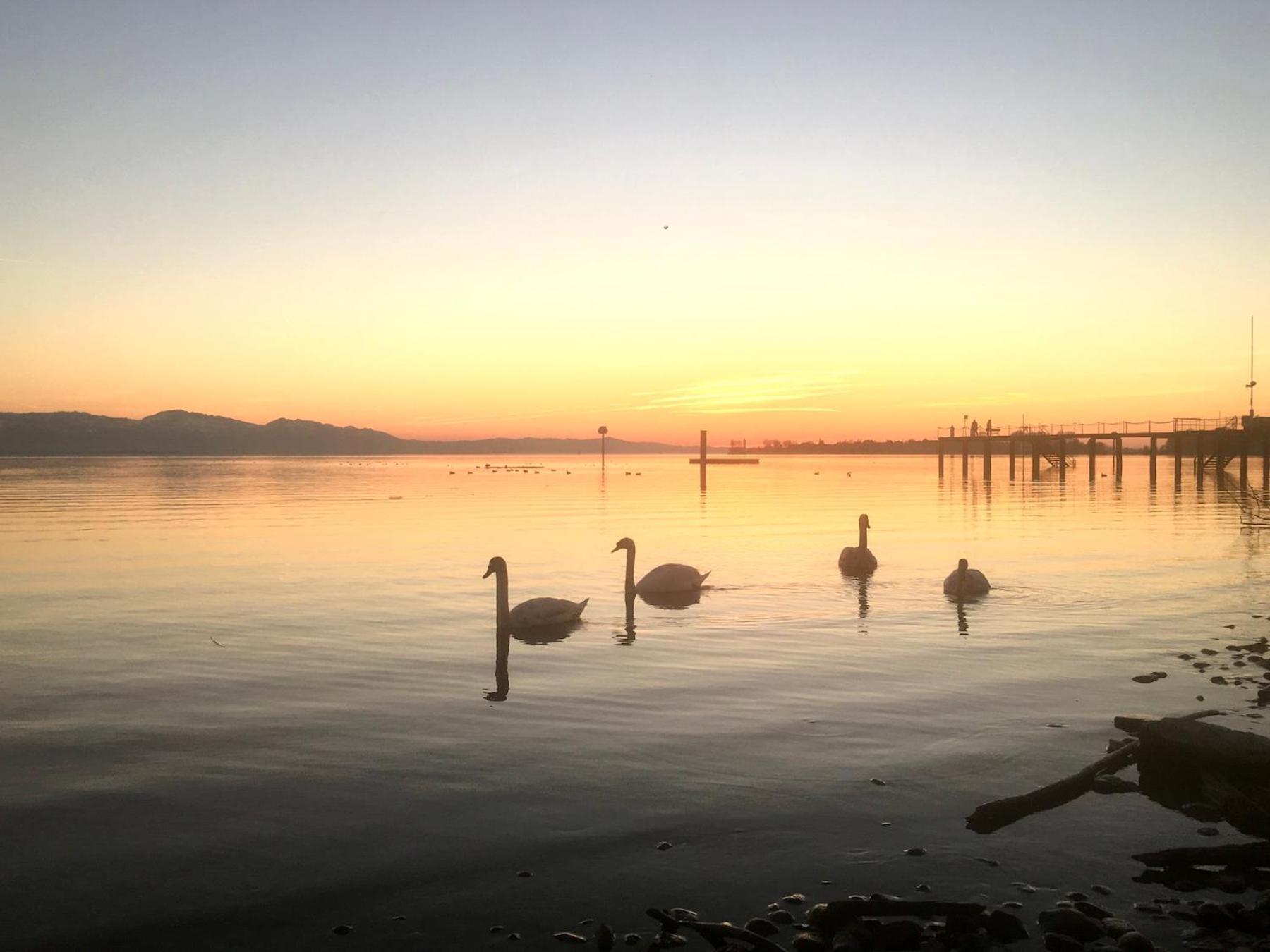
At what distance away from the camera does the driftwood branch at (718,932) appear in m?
6.34

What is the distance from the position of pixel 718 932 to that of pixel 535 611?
13.1 m

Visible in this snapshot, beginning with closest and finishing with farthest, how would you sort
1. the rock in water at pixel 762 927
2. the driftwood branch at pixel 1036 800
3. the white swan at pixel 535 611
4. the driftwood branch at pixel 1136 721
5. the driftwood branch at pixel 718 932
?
1. the driftwood branch at pixel 718 932
2. the rock in water at pixel 762 927
3. the driftwood branch at pixel 1036 800
4. the driftwood branch at pixel 1136 721
5. the white swan at pixel 535 611

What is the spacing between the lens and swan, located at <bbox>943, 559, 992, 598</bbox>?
75.5 feet

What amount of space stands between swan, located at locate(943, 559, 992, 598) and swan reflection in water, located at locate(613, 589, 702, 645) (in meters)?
6.11

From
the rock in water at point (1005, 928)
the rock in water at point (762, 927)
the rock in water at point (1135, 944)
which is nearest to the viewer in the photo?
the rock in water at point (1135, 944)

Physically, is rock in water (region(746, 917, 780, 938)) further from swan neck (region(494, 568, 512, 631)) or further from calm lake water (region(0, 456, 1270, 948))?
swan neck (region(494, 568, 512, 631))

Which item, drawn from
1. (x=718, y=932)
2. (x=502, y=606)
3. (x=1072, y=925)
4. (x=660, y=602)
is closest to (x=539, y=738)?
(x=718, y=932)

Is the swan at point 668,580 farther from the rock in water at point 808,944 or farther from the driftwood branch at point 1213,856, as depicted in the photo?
the rock in water at point 808,944

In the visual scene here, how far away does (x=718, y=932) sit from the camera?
263 inches

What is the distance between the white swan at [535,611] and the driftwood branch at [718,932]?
37.1ft

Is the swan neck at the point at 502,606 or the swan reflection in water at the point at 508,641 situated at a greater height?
the swan neck at the point at 502,606

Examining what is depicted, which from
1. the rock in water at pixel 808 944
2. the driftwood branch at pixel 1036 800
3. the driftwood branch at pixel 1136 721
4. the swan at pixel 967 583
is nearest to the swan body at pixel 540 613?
the swan at pixel 967 583

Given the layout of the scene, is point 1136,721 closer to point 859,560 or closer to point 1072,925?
point 1072,925

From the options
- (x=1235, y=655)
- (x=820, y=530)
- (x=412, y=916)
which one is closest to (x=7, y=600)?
(x=412, y=916)
